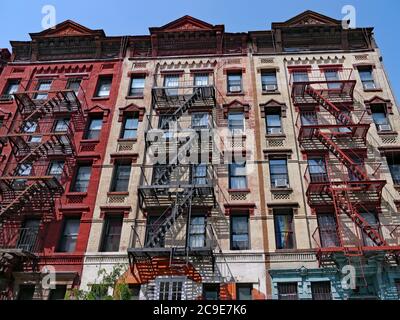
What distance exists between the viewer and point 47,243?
59.4ft

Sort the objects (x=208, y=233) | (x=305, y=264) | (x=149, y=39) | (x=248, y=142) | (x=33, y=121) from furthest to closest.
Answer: (x=149, y=39)
(x=33, y=121)
(x=248, y=142)
(x=208, y=233)
(x=305, y=264)

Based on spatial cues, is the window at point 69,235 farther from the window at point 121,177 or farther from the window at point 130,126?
the window at point 130,126

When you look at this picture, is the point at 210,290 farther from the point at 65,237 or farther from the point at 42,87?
the point at 42,87

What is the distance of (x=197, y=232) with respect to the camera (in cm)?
1828

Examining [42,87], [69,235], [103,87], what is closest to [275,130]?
[103,87]

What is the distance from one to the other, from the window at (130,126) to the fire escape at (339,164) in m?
9.39

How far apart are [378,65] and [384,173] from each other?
8.43 metres

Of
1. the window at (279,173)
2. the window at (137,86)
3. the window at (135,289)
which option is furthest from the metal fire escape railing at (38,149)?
the window at (279,173)

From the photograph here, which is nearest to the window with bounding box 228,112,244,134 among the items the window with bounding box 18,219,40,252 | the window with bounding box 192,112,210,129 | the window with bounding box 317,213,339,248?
the window with bounding box 192,112,210,129

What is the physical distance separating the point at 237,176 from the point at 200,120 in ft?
14.7

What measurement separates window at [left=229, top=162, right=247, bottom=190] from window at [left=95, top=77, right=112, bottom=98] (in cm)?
972

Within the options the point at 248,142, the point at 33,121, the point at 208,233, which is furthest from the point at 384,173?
the point at 33,121

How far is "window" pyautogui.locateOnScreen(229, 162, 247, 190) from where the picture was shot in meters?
19.7
